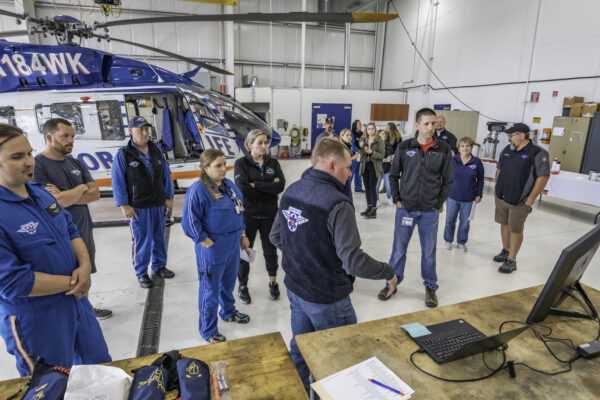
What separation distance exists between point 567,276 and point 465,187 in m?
3.32

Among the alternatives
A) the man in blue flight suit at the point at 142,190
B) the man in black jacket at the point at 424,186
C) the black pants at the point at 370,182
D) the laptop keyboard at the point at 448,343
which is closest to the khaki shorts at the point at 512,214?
the man in black jacket at the point at 424,186

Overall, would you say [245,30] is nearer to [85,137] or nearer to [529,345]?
[85,137]

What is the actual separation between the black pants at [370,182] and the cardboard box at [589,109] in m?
5.34

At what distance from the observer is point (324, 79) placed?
15992 mm

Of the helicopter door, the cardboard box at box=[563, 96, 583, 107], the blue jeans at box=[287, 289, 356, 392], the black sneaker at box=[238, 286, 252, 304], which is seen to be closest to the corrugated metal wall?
the helicopter door

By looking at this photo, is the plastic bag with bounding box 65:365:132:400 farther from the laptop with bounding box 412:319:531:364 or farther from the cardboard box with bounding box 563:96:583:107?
the cardboard box with bounding box 563:96:583:107

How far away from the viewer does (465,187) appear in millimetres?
4559

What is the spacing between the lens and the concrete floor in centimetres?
297

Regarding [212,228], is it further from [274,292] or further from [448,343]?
[448,343]

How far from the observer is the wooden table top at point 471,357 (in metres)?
1.27

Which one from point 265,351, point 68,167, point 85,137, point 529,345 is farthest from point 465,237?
point 85,137

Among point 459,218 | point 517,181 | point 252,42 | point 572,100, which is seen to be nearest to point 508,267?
point 459,218

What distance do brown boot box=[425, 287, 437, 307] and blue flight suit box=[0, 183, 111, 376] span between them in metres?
2.98

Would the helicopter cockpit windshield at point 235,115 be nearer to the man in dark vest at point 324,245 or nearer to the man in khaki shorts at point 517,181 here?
the man in khaki shorts at point 517,181
